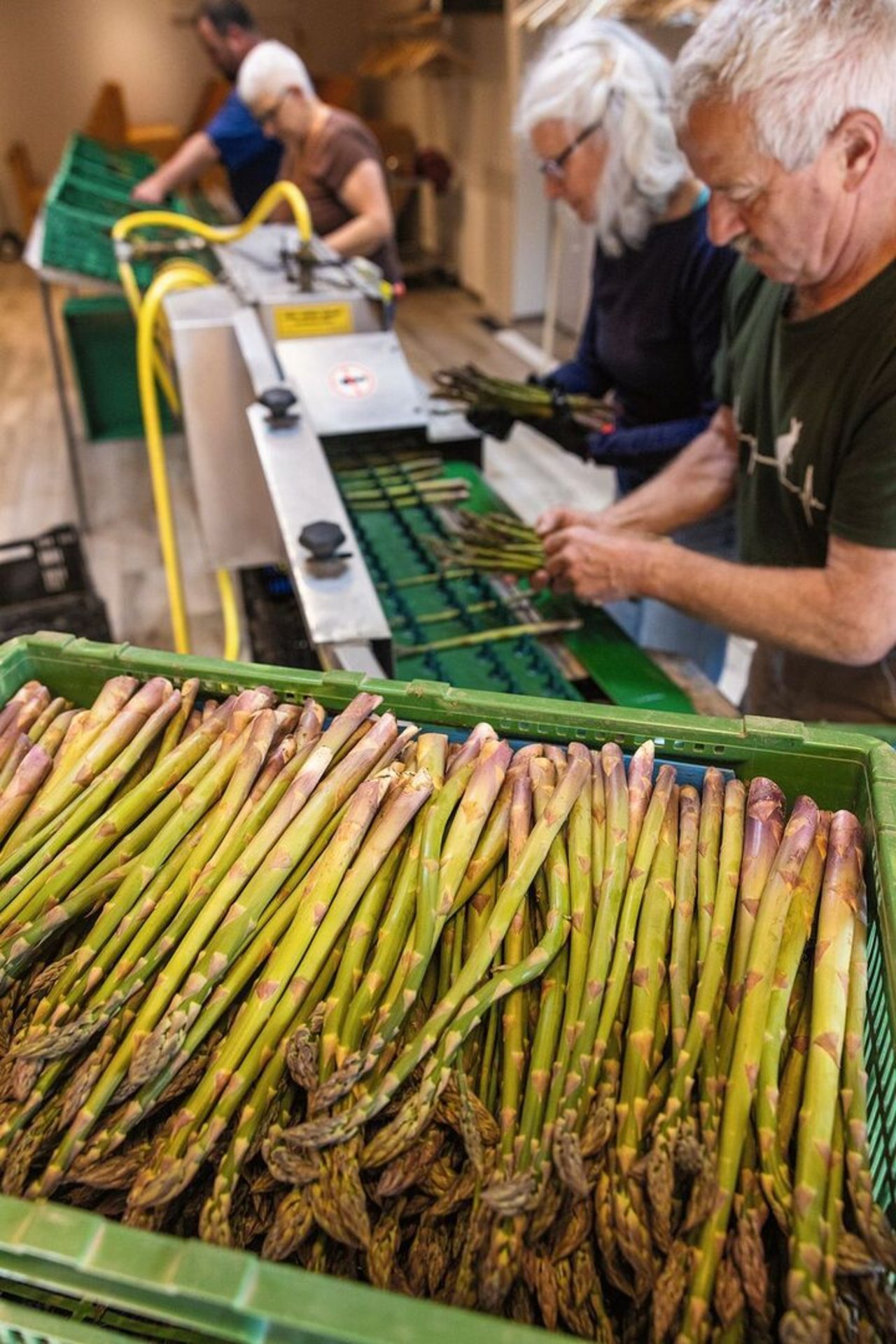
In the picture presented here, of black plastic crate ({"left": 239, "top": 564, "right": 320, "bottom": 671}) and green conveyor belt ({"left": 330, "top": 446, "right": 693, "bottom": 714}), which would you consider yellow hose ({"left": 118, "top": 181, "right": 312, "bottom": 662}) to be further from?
green conveyor belt ({"left": 330, "top": 446, "right": 693, "bottom": 714})

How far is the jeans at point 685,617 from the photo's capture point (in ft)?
8.12

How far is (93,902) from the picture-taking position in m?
0.86

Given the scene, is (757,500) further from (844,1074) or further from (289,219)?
(289,219)

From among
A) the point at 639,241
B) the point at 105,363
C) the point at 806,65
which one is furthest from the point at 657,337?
the point at 105,363

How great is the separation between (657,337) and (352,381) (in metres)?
0.80

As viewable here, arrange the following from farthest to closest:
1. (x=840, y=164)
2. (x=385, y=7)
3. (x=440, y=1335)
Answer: (x=385, y=7) < (x=840, y=164) < (x=440, y=1335)

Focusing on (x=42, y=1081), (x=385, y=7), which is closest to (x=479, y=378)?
(x=42, y=1081)

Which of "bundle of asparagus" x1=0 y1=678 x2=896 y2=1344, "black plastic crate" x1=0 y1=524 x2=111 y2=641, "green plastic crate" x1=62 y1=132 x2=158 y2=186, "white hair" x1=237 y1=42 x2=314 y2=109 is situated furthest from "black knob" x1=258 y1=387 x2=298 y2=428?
"green plastic crate" x1=62 y1=132 x2=158 y2=186

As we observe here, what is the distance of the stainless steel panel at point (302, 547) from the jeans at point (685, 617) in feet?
3.26

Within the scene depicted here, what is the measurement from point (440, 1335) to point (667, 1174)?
0.73 ft

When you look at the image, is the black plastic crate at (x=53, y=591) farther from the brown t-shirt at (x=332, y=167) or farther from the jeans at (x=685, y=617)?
the brown t-shirt at (x=332, y=167)

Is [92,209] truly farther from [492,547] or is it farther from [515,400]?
[492,547]

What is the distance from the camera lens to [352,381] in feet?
7.23

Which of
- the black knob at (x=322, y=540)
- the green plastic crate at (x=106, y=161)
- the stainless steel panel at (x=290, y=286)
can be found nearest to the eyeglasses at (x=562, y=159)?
the stainless steel panel at (x=290, y=286)
